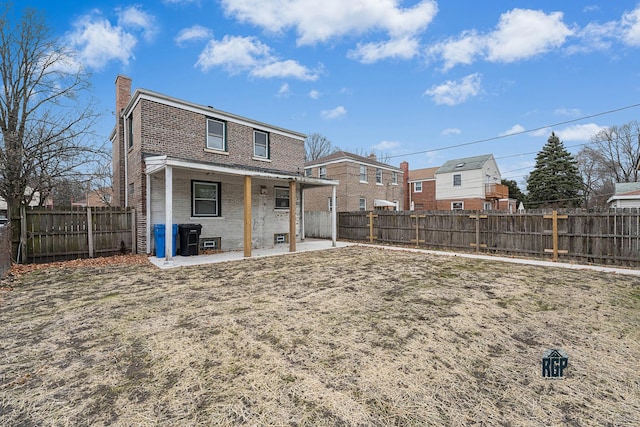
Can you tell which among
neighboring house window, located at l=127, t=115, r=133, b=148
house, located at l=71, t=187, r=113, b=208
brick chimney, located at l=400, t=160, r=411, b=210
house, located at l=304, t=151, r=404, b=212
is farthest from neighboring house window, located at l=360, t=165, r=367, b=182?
house, located at l=71, t=187, r=113, b=208

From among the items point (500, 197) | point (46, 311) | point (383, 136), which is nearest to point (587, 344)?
point (46, 311)

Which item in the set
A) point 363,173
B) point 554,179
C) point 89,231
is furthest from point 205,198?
point 554,179

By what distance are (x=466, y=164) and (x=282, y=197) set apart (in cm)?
2390

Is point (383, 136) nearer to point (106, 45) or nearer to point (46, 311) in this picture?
point (106, 45)

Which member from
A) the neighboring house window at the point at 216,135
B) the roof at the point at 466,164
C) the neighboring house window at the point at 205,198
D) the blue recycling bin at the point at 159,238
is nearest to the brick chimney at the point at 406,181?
the roof at the point at 466,164

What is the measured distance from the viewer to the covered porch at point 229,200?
920 cm

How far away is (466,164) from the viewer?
100 feet

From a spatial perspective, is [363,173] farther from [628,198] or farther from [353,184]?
[628,198]

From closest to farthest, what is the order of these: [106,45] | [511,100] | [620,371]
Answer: [620,371] → [106,45] → [511,100]

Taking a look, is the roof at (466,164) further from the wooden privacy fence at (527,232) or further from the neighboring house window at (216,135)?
the neighboring house window at (216,135)

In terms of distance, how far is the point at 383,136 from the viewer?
36250 millimetres

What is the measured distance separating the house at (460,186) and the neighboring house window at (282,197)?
66.2 ft

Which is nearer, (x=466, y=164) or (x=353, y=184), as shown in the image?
(x=353, y=184)

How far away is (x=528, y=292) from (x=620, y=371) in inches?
128
